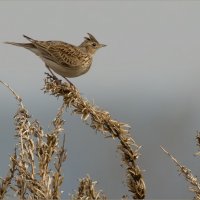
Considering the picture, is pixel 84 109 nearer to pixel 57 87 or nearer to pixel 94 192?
pixel 94 192

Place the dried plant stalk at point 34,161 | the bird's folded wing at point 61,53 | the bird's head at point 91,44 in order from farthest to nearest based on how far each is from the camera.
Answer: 1. the bird's head at point 91,44
2. the bird's folded wing at point 61,53
3. the dried plant stalk at point 34,161

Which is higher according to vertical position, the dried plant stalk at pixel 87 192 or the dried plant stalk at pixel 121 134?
the dried plant stalk at pixel 121 134

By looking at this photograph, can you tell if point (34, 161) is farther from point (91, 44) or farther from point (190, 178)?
point (91, 44)

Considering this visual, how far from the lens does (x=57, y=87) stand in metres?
6.34

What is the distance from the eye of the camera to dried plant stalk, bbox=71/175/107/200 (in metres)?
4.70

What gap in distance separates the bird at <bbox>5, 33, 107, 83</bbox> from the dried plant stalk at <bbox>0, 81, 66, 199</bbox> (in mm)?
7571

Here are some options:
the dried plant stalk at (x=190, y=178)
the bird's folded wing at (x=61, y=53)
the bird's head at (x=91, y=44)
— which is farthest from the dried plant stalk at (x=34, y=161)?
the bird's head at (x=91, y=44)

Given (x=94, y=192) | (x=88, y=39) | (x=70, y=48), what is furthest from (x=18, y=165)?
(x=88, y=39)

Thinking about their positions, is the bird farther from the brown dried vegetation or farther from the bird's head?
the brown dried vegetation

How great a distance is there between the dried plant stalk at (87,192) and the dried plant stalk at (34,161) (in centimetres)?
13

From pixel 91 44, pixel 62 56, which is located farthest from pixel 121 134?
pixel 91 44

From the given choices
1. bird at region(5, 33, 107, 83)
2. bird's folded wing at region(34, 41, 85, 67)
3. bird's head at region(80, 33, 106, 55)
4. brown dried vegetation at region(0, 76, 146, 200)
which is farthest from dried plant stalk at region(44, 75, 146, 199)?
bird's head at region(80, 33, 106, 55)

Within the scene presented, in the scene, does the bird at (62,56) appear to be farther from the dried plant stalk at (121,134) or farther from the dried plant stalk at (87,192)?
the dried plant stalk at (87,192)

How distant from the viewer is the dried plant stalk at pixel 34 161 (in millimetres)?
4652
